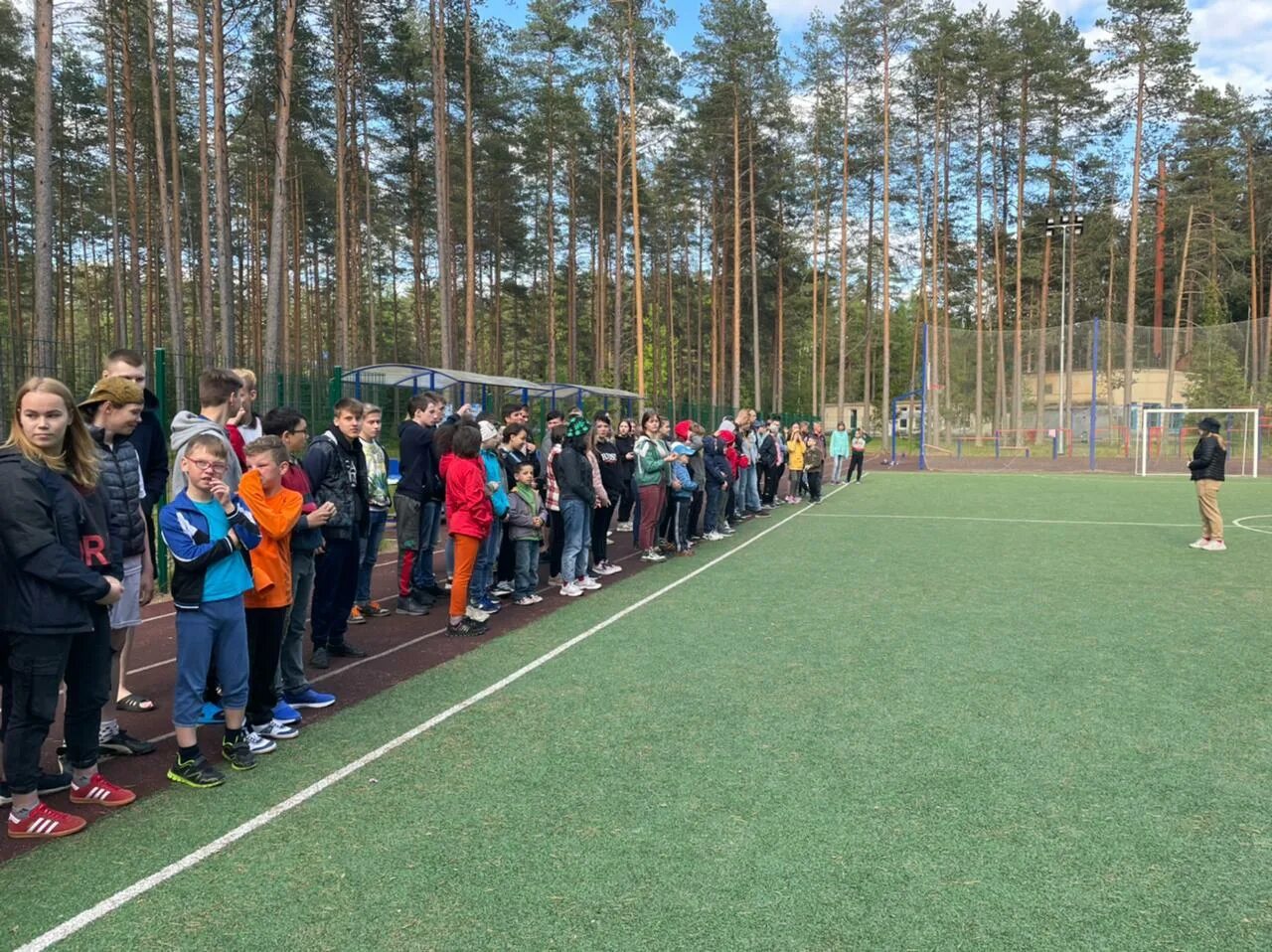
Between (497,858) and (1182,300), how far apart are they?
46.1 m

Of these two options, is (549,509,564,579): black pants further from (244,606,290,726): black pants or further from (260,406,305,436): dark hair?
(244,606,290,726): black pants

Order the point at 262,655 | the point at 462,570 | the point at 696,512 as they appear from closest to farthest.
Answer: the point at 262,655, the point at 462,570, the point at 696,512

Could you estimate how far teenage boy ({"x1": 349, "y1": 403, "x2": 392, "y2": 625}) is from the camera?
18.9ft

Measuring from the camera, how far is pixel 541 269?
42875 mm

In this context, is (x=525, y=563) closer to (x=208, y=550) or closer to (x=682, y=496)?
(x=682, y=496)

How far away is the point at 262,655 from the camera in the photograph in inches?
158

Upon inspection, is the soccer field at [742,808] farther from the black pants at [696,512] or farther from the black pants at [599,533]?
the black pants at [696,512]

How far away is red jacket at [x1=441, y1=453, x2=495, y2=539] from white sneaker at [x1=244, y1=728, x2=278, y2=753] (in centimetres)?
221

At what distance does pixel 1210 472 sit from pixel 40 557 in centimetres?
1139

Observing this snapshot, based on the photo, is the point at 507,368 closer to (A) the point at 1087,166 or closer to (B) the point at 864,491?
(A) the point at 1087,166

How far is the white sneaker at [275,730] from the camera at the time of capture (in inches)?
161

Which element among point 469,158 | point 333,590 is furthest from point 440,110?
point 333,590

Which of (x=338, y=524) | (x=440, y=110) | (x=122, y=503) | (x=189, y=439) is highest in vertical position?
(x=440, y=110)

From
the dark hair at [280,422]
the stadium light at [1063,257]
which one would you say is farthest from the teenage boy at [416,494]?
the stadium light at [1063,257]
